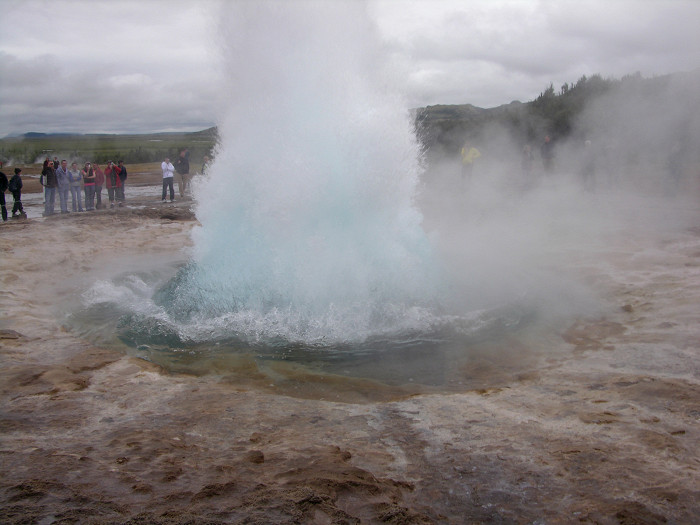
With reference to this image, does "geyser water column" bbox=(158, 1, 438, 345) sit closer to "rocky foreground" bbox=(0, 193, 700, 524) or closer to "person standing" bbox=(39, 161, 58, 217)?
"rocky foreground" bbox=(0, 193, 700, 524)

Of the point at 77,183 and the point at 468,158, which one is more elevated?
the point at 468,158

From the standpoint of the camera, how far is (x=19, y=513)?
5.69ft

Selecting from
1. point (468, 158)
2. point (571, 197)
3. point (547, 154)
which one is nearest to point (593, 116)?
point (547, 154)

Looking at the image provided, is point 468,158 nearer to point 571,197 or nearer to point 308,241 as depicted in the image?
point 571,197

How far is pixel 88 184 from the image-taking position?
11727 millimetres

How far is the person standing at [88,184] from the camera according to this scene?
38.3 feet

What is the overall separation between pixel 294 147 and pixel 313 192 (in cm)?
46

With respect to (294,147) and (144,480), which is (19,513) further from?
(294,147)

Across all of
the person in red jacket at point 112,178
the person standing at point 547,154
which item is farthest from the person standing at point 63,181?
the person standing at point 547,154

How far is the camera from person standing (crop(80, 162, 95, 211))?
38.3ft

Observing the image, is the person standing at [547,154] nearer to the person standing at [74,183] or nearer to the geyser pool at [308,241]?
the geyser pool at [308,241]

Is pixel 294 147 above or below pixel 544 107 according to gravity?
below

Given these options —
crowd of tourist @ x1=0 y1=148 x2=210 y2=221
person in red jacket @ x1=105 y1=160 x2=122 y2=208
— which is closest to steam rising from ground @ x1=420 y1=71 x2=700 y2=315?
crowd of tourist @ x1=0 y1=148 x2=210 y2=221

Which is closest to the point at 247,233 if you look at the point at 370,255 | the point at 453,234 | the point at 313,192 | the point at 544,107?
the point at 313,192
